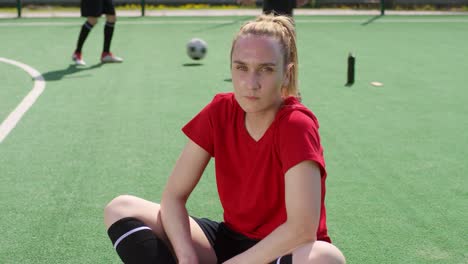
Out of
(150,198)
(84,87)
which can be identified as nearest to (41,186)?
(150,198)

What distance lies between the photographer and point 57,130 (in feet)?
23.9

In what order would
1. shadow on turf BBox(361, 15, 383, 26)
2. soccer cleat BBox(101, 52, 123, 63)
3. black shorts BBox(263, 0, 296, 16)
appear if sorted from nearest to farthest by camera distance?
black shorts BBox(263, 0, 296, 16) < soccer cleat BBox(101, 52, 123, 63) < shadow on turf BBox(361, 15, 383, 26)

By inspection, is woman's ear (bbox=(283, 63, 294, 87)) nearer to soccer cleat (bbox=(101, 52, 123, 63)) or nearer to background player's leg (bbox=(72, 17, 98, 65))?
background player's leg (bbox=(72, 17, 98, 65))

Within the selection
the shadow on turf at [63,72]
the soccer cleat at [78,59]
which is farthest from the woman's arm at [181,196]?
the soccer cleat at [78,59]

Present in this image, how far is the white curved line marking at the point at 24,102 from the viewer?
734cm

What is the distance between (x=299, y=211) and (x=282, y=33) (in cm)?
74

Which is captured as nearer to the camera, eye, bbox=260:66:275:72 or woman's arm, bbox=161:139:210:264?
eye, bbox=260:66:275:72

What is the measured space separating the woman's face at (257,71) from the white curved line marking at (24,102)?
13.4 feet

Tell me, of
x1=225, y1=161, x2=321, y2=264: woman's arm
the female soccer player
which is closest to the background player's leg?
the female soccer player

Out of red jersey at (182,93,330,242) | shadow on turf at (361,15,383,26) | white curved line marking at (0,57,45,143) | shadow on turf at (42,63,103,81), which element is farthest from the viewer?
shadow on turf at (361,15,383,26)

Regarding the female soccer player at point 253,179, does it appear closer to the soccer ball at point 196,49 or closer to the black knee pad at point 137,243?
the black knee pad at point 137,243

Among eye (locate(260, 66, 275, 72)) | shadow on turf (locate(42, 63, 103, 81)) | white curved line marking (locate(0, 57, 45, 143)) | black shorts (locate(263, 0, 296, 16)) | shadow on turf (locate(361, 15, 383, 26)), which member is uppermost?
black shorts (locate(263, 0, 296, 16))

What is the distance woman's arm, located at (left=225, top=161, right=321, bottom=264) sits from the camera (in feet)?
10.3

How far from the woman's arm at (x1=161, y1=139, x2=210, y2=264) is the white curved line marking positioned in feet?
11.9
